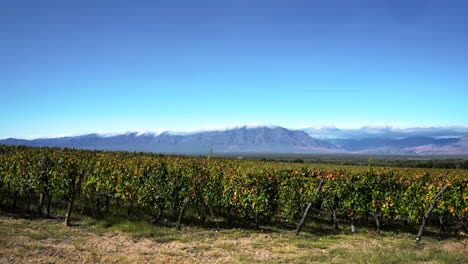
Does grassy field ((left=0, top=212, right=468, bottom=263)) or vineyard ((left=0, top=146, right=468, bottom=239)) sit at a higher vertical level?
vineyard ((left=0, top=146, right=468, bottom=239))

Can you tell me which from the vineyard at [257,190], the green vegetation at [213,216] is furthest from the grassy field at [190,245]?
the vineyard at [257,190]

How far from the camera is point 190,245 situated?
1074 centimetres

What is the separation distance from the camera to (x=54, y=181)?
1436 centimetres

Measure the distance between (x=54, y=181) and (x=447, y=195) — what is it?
16.7 metres

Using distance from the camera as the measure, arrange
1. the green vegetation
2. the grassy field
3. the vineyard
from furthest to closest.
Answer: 1. the vineyard
2. the green vegetation
3. the grassy field

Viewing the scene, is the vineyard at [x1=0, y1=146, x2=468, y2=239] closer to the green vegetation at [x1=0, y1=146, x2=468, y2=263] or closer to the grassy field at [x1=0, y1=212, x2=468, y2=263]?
the green vegetation at [x1=0, y1=146, x2=468, y2=263]

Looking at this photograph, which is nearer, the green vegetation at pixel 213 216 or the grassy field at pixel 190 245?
the grassy field at pixel 190 245

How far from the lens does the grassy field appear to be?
355 inches

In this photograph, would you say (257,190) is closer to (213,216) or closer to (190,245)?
(213,216)

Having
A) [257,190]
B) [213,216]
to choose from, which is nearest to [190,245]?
[213,216]

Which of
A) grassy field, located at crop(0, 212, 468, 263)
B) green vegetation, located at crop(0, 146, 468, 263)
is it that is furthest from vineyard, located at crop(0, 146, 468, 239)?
grassy field, located at crop(0, 212, 468, 263)

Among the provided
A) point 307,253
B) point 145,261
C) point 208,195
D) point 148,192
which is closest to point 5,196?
point 148,192

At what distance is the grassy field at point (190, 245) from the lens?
9008mm

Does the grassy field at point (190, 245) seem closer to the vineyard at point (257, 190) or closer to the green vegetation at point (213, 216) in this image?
the green vegetation at point (213, 216)
